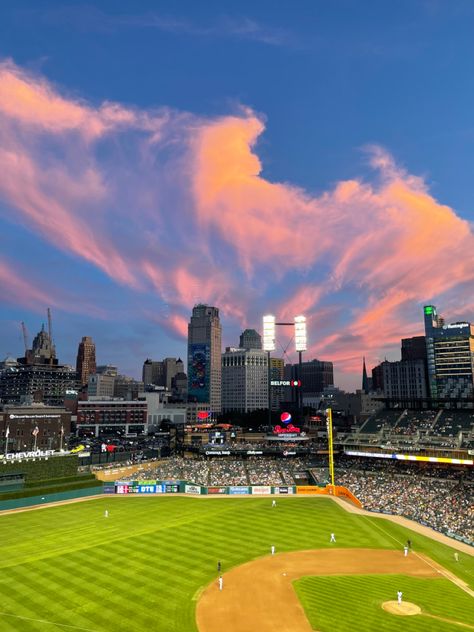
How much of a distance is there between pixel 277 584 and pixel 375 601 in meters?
8.24

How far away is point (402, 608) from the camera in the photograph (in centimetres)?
3281

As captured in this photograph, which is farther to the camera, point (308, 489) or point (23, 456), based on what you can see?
point (308, 489)

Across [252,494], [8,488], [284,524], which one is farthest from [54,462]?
[284,524]

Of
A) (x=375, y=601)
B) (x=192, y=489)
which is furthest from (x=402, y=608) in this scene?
(x=192, y=489)

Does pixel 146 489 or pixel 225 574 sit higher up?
pixel 225 574

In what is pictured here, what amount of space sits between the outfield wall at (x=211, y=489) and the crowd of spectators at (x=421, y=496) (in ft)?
15.0

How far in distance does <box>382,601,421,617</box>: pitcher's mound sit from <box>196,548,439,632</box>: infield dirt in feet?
20.2

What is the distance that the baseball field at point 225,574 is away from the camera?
103 ft

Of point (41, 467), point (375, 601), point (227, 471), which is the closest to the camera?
point (375, 601)

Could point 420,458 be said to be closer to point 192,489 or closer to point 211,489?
point 211,489

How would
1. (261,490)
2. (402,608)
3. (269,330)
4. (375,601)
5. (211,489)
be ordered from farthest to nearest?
(211,489) → (261,490) → (269,330) → (375,601) → (402,608)

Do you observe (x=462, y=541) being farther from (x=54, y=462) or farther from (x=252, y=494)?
(x=54, y=462)

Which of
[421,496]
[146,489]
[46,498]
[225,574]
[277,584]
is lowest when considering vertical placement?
[146,489]

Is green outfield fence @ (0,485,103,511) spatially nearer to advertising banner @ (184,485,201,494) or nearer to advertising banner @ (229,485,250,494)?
advertising banner @ (184,485,201,494)
